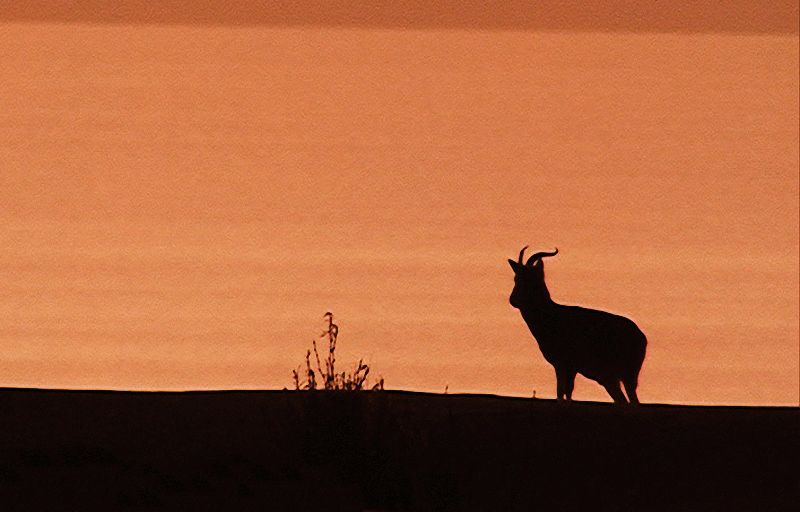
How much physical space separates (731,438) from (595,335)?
796 mm

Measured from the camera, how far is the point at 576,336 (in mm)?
4305

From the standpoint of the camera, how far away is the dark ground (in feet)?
13.6

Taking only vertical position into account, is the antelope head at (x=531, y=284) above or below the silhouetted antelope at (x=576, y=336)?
above

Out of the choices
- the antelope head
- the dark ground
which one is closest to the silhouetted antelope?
the antelope head

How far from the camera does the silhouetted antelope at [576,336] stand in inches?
169

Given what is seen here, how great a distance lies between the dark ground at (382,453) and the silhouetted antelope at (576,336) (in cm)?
23

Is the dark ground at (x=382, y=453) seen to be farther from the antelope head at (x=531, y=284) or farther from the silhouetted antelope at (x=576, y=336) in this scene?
the antelope head at (x=531, y=284)

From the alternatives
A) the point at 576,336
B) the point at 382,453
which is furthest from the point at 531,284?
the point at 382,453

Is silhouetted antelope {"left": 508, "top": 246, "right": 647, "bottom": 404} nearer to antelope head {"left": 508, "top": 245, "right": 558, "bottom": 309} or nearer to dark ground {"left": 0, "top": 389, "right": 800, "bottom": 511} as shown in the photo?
antelope head {"left": 508, "top": 245, "right": 558, "bottom": 309}

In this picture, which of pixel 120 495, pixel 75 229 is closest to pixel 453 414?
pixel 120 495

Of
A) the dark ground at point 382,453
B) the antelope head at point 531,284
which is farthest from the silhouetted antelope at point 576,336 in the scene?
the dark ground at point 382,453

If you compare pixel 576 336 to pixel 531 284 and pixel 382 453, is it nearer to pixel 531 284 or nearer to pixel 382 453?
pixel 531 284

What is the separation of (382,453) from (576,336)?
2.47 feet

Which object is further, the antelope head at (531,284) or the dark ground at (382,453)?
the antelope head at (531,284)
